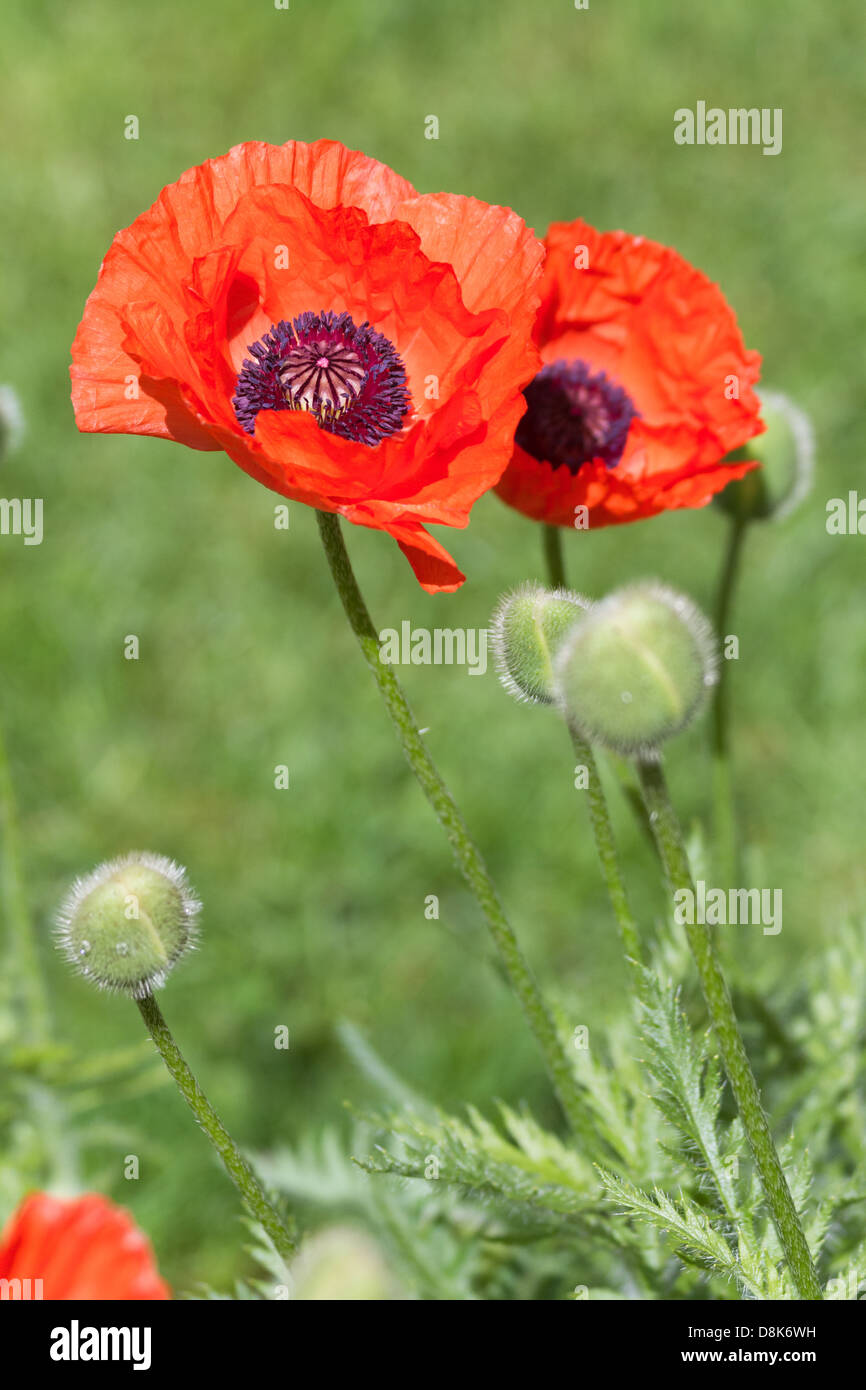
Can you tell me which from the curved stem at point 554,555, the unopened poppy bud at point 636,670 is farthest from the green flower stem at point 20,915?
the unopened poppy bud at point 636,670

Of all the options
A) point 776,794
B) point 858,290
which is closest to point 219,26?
point 858,290

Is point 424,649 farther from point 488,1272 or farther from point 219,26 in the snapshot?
point 219,26

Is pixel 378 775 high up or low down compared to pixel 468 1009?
up

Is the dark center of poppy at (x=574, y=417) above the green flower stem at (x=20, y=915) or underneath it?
above

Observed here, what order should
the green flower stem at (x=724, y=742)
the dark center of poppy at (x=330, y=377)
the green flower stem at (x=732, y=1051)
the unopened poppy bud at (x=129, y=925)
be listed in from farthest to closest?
1. the green flower stem at (x=724, y=742)
2. the dark center of poppy at (x=330, y=377)
3. the unopened poppy bud at (x=129, y=925)
4. the green flower stem at (x=732, y=1051)

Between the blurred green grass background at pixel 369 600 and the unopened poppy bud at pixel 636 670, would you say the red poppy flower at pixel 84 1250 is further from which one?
the blurred green grass background at pixel 369 600

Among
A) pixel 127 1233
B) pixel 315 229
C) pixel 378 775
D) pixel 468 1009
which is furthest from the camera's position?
pixel 378 775

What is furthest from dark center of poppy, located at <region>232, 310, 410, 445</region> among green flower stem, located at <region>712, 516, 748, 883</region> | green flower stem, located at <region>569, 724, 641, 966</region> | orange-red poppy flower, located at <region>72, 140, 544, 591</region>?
green flower stem, located at <region>712, 516, 748, 883</region>
